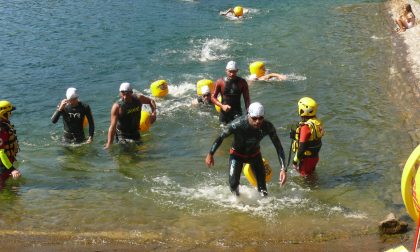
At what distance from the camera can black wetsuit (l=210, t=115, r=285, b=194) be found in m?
8.59

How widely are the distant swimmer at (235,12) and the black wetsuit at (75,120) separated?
17.8m

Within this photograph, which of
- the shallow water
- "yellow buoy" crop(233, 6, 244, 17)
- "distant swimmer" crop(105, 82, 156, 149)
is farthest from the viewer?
"yellow buoy" crop(233, 6, 244, 17)

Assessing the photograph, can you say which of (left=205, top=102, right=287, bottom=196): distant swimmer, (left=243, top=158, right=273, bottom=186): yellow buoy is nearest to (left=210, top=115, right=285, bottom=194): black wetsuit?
(left=205, top=102, right=287, bottom=196): distant swimmer

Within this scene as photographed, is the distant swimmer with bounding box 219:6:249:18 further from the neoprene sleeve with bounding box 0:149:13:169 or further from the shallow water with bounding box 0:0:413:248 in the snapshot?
the neoprene sleeve with bounding box 0:149:13:169

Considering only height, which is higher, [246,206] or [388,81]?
[388,81]

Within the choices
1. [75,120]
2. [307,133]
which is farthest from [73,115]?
[307,133]

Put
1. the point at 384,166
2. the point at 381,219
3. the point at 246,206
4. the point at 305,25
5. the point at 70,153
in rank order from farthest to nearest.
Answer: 1. the point at 305,25
2. the point at 70,153
3. the point at 384,166
4. the point at 246,206
5. the point at 381,219

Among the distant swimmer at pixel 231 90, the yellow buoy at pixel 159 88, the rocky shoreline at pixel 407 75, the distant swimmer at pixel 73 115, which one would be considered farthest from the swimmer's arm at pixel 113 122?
the rocky shoreline at pixel 407 75

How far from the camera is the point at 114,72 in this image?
64.2 feet

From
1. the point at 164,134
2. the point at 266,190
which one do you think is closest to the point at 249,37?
the point at 164,134

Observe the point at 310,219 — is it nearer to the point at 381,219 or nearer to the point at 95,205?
the point at 381,219

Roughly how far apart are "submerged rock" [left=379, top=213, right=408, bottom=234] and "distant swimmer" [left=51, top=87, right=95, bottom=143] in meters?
6.69

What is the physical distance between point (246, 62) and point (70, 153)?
9922mm

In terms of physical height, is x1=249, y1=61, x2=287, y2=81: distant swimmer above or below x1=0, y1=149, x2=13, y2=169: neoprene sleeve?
above
